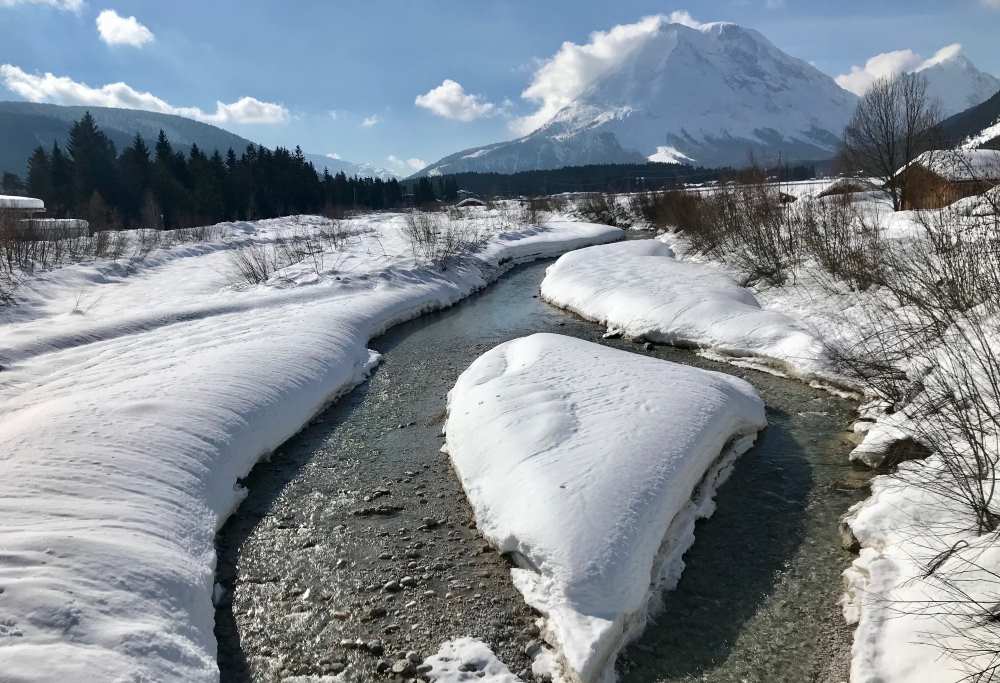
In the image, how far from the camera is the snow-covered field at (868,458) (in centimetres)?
406

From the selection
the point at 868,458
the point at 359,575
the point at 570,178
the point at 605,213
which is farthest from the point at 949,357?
the point at 570,178

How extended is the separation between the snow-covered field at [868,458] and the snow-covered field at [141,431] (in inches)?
196

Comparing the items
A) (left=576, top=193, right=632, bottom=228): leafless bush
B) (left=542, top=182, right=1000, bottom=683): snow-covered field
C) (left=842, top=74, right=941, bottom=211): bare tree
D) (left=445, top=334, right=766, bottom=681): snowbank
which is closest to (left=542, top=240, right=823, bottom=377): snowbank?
(left=542, top=182, right=1000, bottom=683): snow-covered field

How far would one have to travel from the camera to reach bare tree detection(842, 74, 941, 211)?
21.0 m

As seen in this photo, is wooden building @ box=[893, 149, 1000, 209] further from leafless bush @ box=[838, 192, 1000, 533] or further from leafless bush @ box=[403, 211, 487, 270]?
leafless bush @ box=[403, 211, 487, 270]

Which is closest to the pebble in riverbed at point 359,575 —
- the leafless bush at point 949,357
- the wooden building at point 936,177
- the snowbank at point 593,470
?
the snowbank at point 593,470

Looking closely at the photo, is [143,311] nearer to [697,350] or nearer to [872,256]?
[697,350]

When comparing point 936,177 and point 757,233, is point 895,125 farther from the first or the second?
point 757,233

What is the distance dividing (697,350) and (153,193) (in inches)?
1674

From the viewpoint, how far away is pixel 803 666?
4.41 m

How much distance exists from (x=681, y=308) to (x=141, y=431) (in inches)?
425

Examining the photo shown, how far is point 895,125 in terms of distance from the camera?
21.6 metres

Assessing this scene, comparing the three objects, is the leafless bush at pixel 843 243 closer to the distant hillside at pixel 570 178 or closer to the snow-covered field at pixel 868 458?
the snow-covered field at pixel 868 458

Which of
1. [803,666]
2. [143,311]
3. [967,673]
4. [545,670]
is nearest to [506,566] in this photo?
[545,670]
